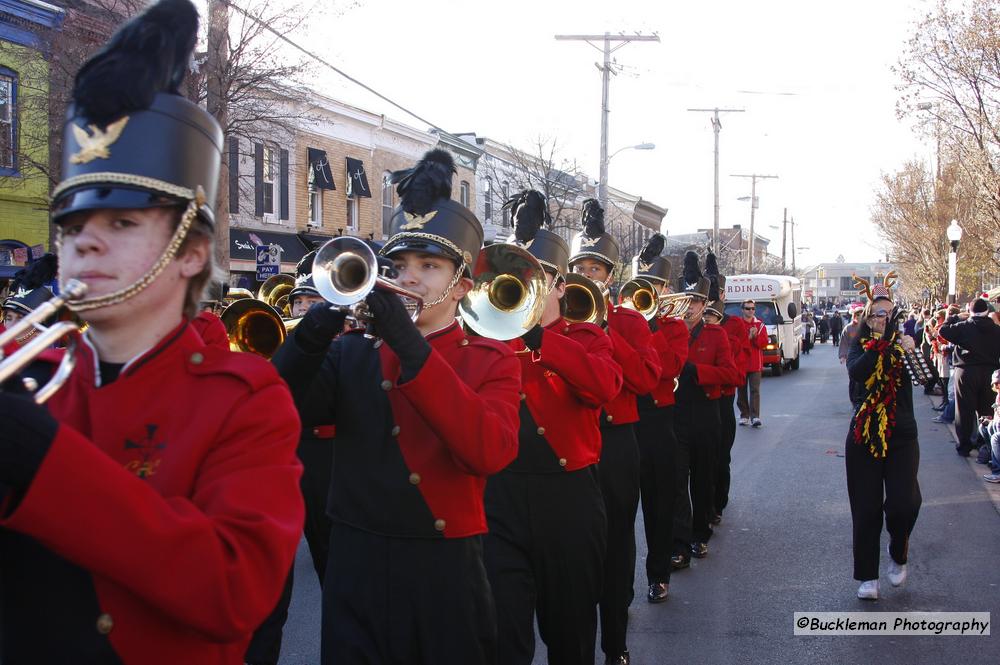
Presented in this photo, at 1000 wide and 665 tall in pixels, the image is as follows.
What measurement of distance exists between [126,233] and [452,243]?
1.71 meters

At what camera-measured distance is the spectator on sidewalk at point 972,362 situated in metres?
12.4

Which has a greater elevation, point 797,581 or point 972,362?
point 972,362

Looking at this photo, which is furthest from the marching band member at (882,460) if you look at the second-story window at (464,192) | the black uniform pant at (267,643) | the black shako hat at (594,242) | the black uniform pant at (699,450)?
the second-story window at (464,192)

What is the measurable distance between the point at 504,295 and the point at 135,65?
2.51 metres

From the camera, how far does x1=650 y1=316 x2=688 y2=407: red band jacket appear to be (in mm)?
7430

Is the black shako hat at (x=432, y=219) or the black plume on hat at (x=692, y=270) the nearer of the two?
the black shako hat at (x=432, y=219)

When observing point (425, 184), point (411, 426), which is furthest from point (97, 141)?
point (425, 184)

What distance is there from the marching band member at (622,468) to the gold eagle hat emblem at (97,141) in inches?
145

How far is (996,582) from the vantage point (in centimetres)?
702

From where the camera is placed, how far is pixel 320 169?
27.2 meters

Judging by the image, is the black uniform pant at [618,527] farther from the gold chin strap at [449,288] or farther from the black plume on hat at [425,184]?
the black plume on hat at [425,184]

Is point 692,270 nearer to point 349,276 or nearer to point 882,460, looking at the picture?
point 882,460

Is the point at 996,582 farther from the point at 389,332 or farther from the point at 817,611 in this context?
the point at 389,332

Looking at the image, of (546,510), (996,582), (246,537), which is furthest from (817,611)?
(246,537)
